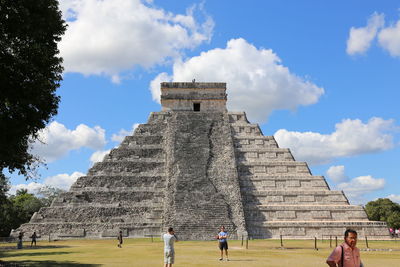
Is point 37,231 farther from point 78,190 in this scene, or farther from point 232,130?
point 232,130

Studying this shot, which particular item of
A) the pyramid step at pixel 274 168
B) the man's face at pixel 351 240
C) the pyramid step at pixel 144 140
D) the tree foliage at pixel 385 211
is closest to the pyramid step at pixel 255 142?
the pyramid step at pixel 274 168

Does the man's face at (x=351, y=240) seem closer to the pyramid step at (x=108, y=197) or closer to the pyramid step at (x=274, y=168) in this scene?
the pyramid step at (x=108, y=197)

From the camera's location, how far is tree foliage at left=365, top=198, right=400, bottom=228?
48.9m

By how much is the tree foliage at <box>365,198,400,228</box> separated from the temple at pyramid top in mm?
27272

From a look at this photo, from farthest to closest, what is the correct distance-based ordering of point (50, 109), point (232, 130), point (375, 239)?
point (232, 130) < point (375, 239) < point (50, 109)

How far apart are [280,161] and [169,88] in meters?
11.4

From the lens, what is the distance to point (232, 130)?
3441 cm

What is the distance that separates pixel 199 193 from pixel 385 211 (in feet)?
114

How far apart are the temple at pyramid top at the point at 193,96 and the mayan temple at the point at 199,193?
1.92 meters

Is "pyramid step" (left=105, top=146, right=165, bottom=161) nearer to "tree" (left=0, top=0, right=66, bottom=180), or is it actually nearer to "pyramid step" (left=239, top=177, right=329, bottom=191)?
"pyramid step" (left=239, top=177, right=329, bottom=191)

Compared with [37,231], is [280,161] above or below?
above

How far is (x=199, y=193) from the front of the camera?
2677 centimetres

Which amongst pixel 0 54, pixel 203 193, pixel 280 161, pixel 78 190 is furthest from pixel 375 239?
pixel 0 54

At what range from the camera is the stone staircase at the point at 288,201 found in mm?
25875
